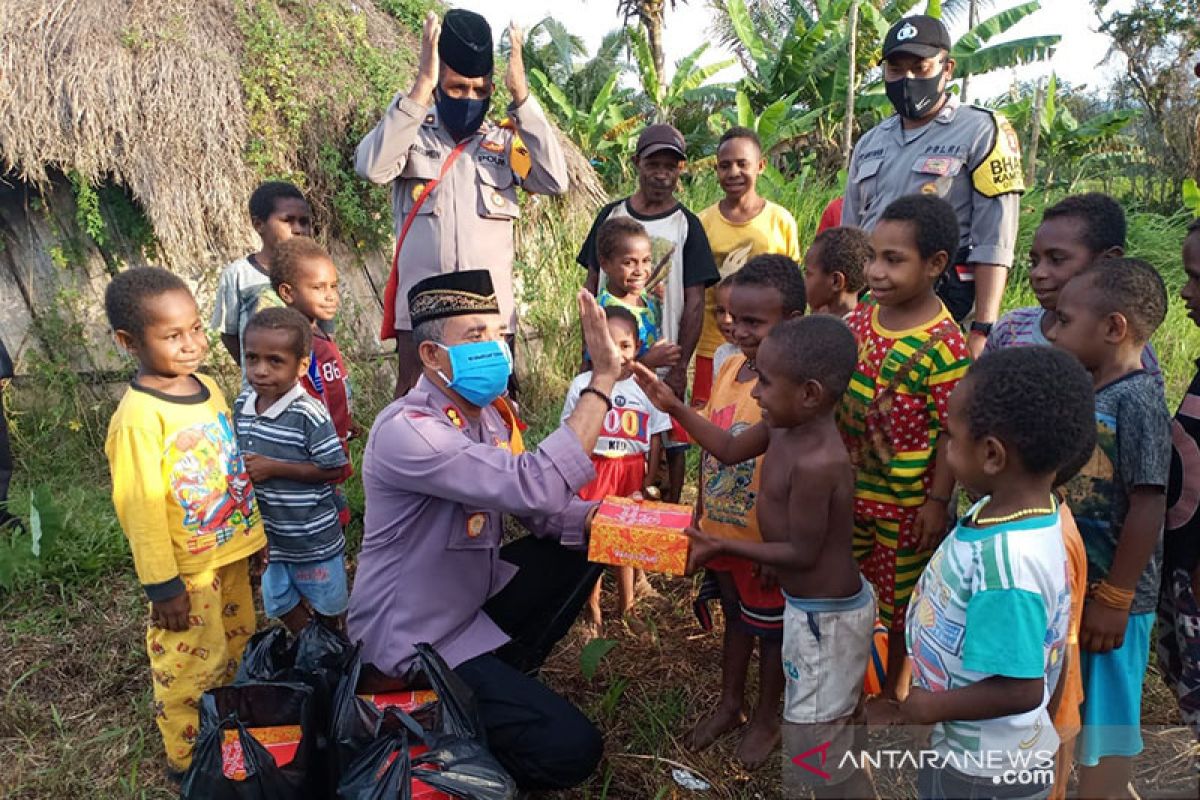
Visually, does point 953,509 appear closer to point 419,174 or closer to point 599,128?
point 419,174

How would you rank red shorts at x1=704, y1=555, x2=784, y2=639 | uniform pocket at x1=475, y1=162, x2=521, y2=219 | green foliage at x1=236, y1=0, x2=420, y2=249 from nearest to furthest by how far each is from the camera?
red shorts at x1=704, y1=555, x2=784, y2=639, uniform pocket at x1=475, y1=162, x2=521, y2=219, green foliage at x1=236, y1=0, x2=420, y2=249

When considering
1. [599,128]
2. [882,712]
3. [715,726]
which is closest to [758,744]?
[715,726]

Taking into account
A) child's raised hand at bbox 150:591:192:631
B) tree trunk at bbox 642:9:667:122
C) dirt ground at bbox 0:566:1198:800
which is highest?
tree trunk at bbox 642:9:667:122

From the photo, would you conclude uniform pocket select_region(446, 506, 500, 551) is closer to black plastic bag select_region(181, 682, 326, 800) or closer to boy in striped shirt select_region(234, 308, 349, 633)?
black plastic bag select_region(181, 682, 326, 800)

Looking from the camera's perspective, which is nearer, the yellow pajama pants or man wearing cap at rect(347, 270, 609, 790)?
man wearing cap at rect(347, 270, 609, 790)

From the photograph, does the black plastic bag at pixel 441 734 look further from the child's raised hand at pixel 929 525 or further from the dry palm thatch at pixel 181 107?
the dry palm thatch at pixel 181 107

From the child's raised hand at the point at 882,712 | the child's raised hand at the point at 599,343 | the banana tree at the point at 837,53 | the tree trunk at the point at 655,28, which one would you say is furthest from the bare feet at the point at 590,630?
the tree trunk at the point at 655,28

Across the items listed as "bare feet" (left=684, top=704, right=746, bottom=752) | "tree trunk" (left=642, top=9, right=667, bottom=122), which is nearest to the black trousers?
"bare feet" (left=684, top=704, right=746, bottom=752)

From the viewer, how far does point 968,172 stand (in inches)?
146

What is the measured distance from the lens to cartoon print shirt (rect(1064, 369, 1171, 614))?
7.25ft

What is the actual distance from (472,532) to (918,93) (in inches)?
117

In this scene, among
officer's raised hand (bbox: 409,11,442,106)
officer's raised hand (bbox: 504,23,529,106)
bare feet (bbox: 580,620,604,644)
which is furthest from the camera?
officer's raised hand (bbox: 504,23,529,106)

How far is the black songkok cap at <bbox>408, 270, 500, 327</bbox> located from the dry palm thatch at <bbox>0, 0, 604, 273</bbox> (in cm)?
399

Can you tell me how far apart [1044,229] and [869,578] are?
138cm
